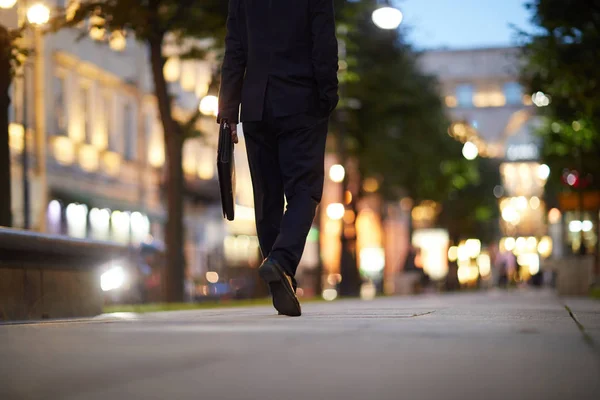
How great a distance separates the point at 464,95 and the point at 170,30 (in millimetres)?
110063

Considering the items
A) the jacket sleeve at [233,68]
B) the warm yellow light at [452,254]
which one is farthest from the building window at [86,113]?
the warm yellow light at [452,254]

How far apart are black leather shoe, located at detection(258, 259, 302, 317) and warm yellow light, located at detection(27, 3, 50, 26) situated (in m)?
14.0

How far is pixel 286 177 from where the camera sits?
8.41 m

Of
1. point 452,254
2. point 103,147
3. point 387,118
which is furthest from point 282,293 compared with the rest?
point 452,254

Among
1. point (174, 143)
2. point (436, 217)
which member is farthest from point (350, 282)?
point (436, 217)

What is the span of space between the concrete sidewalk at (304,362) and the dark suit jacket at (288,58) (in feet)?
7.42

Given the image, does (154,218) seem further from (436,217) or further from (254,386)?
(254,386)

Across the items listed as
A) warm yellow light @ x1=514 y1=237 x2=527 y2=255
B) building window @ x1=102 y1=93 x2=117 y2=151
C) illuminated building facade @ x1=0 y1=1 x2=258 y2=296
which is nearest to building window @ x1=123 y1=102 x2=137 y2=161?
illuminated building facade @ x1=0 y1=1 x2=258 y2=296

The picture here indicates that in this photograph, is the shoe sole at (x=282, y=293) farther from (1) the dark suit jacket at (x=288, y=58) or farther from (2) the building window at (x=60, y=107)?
(2) the building window at (x=60, y=107)

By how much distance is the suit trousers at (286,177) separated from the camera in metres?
8.14

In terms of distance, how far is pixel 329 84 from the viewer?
8.22 m

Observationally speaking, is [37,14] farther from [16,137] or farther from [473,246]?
[473,246]

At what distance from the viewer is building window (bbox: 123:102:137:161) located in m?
43.2

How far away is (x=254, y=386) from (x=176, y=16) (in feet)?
65.7
